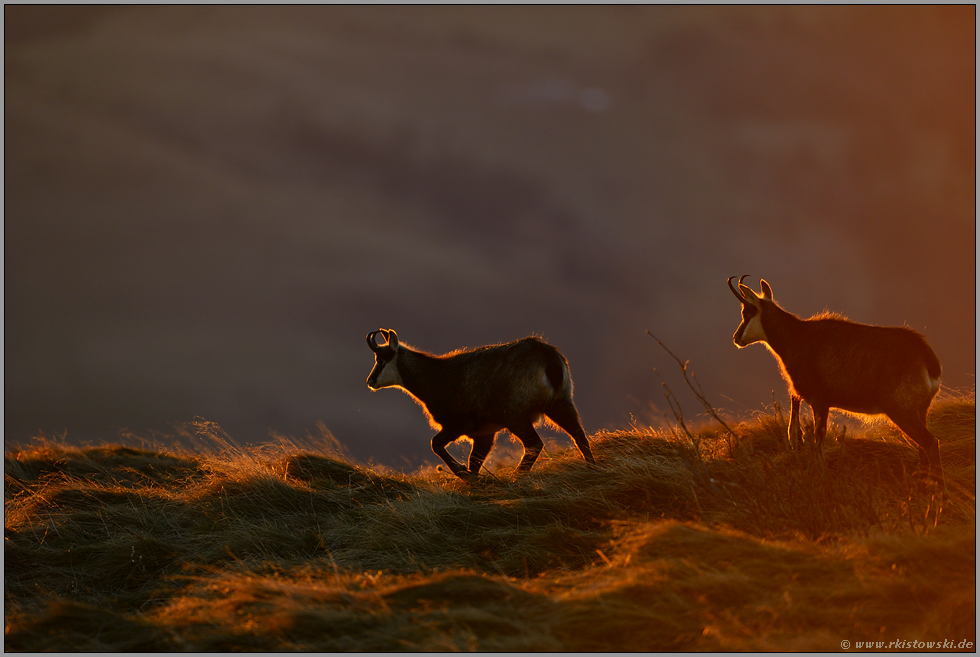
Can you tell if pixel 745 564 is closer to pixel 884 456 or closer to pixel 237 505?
pixel 884 456

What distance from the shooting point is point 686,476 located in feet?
23.7

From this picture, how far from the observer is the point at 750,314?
29.2 ft

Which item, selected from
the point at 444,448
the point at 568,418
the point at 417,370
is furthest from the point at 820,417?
the point at 417,370

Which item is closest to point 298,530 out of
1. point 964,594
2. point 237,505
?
point 237,505

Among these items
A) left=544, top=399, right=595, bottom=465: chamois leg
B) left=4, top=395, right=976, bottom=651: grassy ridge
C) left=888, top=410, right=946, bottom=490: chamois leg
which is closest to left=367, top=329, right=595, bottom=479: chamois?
left=544, top=399, right=595, bottom=465: chamois leg

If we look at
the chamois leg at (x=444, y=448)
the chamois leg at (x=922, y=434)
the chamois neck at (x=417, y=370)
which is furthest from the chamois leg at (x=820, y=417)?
the chamois neck at (x=417, y=370)

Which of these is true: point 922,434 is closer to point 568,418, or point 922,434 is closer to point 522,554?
point 568,418

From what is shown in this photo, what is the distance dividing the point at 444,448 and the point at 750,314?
4.79 meters

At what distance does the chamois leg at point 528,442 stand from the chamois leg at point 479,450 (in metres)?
0.78

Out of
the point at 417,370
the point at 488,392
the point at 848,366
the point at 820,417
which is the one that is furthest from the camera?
the point at 417,370

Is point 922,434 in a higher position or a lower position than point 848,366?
lower

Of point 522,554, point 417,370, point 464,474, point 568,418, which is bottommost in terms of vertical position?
point 464,474

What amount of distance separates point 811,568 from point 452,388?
6.18 meters

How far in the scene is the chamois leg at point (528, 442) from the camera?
29.9 ft
